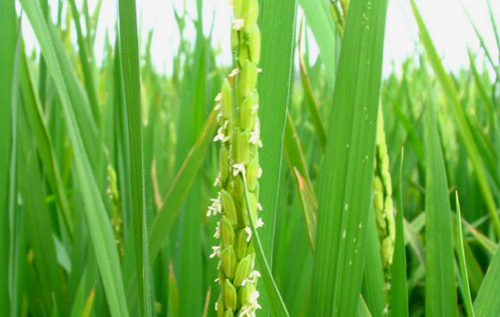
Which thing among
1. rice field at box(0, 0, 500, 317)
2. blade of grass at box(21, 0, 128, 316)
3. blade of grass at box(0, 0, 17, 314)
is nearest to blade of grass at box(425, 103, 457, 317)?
rice field at box(0, 0, 500, 317)

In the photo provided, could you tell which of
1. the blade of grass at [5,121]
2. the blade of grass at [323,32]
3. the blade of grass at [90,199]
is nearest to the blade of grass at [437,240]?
the blade of grass at [323,32]

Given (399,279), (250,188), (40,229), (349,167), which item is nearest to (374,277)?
(399,279)

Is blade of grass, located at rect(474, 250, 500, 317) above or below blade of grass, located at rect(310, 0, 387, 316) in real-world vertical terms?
below

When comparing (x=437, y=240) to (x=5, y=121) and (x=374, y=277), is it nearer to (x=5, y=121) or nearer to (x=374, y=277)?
(x=374, y=277)

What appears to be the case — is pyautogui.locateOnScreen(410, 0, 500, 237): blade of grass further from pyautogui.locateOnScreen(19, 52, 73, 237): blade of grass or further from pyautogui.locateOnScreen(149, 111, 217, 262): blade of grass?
pyautogui.locateOnScreen(19, 52, 73, 237): blade of grass

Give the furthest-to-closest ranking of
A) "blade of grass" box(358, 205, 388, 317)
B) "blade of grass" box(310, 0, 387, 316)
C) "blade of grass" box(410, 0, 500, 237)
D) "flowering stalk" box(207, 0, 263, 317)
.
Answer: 1. "blade of grass" box(410, 0, 500, 237)
2. "blade of grass" box(358, 205, 388, 317)
3. "blade of grass" box(310, 0, 387, 316)
4. "flowering stalk" box(207, 0, 263, 317)

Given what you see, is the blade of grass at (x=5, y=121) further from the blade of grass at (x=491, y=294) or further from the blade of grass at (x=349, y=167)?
the blade of grass at (x=491, y=294)
